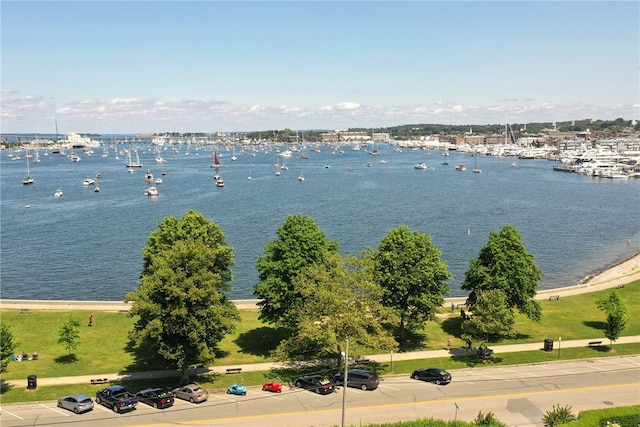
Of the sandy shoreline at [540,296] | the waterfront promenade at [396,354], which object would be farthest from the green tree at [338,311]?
the sandy shoreline at [540,296]

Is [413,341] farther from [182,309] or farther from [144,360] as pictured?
[144,360]

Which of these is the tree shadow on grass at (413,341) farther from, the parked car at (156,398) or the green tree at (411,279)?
the parked car at (156,398)

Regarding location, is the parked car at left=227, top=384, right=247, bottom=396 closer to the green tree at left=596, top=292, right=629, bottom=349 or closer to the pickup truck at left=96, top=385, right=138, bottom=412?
the pickup truck at left=96, top=385, right=138, bottom=412

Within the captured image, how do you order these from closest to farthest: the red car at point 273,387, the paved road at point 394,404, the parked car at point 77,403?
the paved road at point 394,404, the parked car at point 77,403, the red car at point 273,387

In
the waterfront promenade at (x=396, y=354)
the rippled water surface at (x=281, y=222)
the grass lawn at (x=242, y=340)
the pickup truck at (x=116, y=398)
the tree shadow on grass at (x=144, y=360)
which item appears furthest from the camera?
the rippled water surface at (x=281, y=222)

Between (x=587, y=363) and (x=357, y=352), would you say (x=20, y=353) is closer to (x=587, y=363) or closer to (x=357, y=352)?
(x=357, y=352)

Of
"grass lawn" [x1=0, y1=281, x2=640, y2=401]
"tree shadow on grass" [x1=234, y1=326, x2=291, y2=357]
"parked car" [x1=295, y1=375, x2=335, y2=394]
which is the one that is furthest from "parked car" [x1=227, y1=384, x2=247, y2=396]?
"tree shadow on grass" [x1=234, y1=326, x2=291, y2=357]

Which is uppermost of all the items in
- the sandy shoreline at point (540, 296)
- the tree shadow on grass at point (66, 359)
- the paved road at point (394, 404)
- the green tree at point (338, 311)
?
the green tree at point (338, 311)
